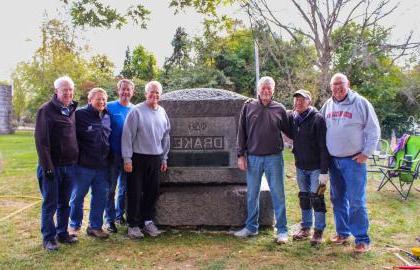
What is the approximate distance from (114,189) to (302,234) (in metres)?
2.26

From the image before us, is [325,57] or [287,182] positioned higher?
[325,57]

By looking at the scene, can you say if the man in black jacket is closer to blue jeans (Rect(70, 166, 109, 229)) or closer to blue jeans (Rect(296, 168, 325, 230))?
blue jeans (Rect(296, 168, 325, 230))

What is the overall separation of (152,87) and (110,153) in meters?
0.91

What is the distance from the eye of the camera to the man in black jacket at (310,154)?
4.64 meters

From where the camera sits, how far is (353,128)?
4.46m

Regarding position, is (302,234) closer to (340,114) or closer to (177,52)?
(340,114)

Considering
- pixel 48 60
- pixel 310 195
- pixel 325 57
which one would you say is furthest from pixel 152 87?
pixel 48 60

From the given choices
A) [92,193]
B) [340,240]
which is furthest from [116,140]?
[340,240]

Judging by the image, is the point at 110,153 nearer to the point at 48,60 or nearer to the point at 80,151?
the point at 80,151

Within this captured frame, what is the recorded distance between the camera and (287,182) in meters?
9.17

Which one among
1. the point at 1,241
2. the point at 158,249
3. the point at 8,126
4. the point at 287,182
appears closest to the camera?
the point at 158,249

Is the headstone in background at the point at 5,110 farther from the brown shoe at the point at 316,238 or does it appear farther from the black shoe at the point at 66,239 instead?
the brown shoe at the point at 316,238

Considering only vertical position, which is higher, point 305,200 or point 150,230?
point 305,200

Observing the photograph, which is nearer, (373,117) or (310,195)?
(373,117)
